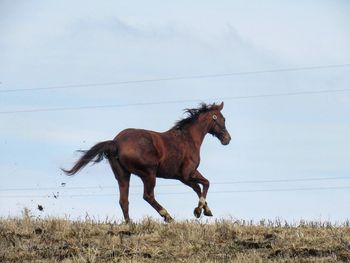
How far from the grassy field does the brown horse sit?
2.06m

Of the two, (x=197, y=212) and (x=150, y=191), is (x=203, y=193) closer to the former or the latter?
(x=197, y=212)

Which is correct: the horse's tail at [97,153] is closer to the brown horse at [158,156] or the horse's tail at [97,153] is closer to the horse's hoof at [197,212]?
the brown horse at [158,156]

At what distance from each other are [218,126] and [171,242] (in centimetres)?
611

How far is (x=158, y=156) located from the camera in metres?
15.7

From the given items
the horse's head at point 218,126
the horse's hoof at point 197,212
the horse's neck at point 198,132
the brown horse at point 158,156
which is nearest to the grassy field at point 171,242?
the brown horse at point 158,156

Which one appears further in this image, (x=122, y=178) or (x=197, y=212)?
(x=197, y=212)

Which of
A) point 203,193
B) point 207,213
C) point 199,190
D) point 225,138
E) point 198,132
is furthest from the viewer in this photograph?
point 225,138

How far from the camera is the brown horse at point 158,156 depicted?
601 inches

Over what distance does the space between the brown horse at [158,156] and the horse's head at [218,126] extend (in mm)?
42

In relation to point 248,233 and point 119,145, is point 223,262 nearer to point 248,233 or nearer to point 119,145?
point 248,233

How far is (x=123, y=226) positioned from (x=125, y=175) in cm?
262

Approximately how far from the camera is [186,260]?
418 inches

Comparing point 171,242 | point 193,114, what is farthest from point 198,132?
point 171,242

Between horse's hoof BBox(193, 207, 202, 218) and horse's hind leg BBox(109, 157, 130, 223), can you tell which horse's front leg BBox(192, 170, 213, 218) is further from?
horse's hind leg BBox(109, 157, 130, 223)
